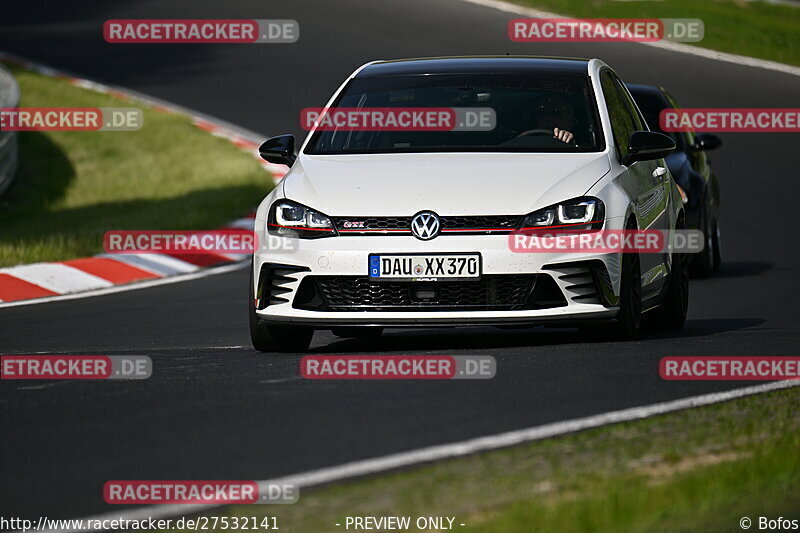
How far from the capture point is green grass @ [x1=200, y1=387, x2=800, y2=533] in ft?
16.9

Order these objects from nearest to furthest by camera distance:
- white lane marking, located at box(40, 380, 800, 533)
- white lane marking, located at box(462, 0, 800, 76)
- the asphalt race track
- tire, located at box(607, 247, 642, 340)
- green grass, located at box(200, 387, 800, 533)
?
green grass, located at box(200, 387, 800, 533) → white lane marking, located at box(40, 380, 800, 533) → the asphalt race track → tire, located at box(607, 247, 642, 340) → white lane marking, located at box(462, 0, 800, 76)

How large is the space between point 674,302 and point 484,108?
1.73 meters

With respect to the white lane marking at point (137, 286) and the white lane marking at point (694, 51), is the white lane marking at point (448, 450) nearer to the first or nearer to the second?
the white lane marking at point (137, 286)

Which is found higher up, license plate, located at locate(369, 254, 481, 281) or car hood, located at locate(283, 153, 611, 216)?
car hood, located at locate(283, 153, 611, 216)

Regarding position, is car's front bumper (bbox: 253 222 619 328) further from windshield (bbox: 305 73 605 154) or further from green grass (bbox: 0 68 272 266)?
green grass (bbox: 0 68 272 266)

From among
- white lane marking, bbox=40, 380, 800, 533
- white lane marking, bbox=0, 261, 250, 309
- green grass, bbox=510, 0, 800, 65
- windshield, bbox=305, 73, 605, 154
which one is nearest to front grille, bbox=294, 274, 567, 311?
windshield, bbox=305, 73, 605, 154

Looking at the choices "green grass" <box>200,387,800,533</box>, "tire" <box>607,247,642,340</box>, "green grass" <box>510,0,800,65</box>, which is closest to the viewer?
"green grass" <box>200,387,800,533</box>

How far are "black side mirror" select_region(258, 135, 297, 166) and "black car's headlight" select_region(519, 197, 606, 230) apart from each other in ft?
5.82

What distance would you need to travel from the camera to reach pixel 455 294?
894 cm

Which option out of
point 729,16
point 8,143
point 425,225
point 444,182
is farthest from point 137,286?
point 729,16

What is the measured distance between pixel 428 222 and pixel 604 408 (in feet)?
6.84

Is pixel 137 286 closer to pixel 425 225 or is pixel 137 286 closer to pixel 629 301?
pixel 425 225

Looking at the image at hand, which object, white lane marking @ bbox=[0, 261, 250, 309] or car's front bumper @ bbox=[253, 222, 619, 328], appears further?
white lane marking @ bbox=[0, 261, 250, 309]

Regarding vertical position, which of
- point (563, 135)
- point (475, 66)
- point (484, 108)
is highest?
point (475, 66)
